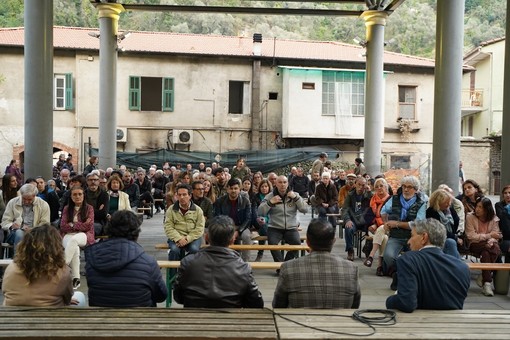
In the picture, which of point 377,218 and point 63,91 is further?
point 63,91

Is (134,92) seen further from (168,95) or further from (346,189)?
(346,189)

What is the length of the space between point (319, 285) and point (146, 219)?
12680mm

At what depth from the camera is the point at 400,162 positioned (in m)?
30.1

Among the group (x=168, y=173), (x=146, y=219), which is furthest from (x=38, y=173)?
(x=168, y=173)

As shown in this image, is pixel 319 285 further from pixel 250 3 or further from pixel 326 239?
pixel 250 3

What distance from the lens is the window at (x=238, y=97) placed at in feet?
95.9

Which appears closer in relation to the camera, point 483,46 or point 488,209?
point 488,209

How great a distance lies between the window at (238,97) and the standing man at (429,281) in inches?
990

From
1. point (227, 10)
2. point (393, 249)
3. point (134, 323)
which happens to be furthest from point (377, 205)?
point (227, 10)

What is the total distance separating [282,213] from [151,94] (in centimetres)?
2097

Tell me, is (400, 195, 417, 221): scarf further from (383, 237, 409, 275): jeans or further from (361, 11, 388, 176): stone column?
(361, 11, 388, 176): stone column

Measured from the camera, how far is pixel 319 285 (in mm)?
4180

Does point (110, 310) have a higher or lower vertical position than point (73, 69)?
lower

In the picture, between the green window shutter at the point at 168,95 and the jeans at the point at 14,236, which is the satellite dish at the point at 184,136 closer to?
the green window shutter at the point at 168,95
